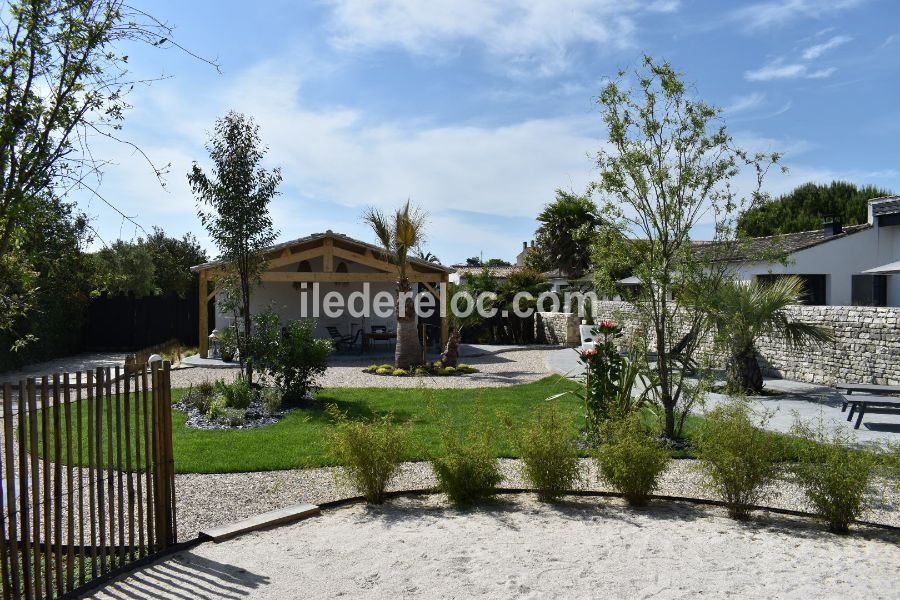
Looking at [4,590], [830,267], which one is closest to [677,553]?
[4,590]

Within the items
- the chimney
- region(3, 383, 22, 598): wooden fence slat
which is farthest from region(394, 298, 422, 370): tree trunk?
the chimney

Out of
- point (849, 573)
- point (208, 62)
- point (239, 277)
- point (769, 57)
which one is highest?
point (769, 57)

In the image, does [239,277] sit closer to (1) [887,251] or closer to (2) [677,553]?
(2) [677,553]

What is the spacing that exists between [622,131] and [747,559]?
18.3ft

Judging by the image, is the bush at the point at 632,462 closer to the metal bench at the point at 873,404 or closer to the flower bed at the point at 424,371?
the metal bench at the point at 873,404

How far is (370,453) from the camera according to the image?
6.20 meters

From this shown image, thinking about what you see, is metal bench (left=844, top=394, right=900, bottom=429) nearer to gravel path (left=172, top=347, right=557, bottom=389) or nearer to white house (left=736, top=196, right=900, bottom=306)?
gravel path (left=172, top=347, right=557, bottom=389)

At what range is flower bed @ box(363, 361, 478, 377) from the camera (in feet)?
54.5

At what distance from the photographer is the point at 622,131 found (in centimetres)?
874

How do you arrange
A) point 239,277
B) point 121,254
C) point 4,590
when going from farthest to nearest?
point 121,254, point 239,277, point 4,590

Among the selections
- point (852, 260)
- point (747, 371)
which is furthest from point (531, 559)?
point (852, 260)

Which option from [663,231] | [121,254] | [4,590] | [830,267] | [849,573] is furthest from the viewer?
[121,254]

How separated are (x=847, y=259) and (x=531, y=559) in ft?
67.1

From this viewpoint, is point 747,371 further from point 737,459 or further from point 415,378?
point 737,459
